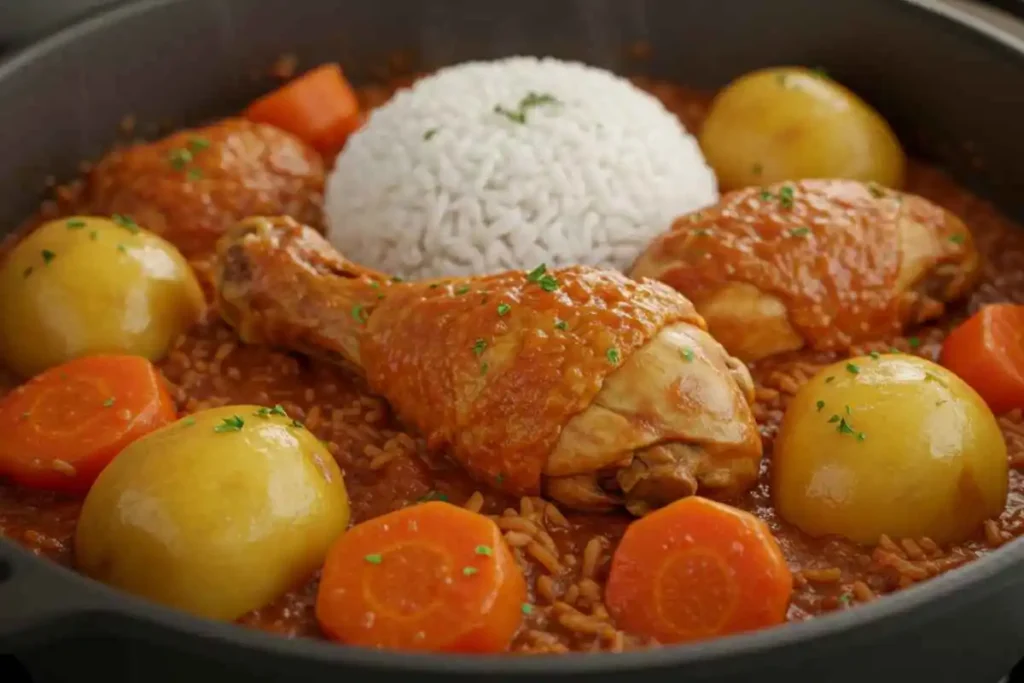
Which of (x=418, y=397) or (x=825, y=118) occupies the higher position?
(x=825, y=118)

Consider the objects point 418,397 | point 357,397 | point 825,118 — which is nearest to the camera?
point 418,397

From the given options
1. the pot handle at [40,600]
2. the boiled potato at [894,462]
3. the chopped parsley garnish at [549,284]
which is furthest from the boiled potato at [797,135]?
the pot handle at [40,600]

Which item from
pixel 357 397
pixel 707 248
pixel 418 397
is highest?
pixel 707 248

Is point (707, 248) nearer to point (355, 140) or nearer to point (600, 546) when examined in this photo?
point (600, 546)

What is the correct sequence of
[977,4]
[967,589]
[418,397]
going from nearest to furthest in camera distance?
[967,589] → [418,397] → [977,4]

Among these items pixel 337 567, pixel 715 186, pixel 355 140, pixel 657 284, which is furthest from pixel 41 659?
pixel 715 186

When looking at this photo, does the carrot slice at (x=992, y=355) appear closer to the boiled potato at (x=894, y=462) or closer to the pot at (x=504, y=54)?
the boiled potato at (x=894, y=462)

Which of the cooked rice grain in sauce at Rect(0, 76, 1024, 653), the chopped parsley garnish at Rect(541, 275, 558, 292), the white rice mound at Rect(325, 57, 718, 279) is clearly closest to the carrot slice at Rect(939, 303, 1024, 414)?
the cooked rice grain in sauce at Rect(0, 76, 1024, 653)

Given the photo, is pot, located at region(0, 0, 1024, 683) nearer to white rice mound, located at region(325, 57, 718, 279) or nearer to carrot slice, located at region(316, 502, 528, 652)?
carrot slice, located at region(316, 502, 528, 652)
